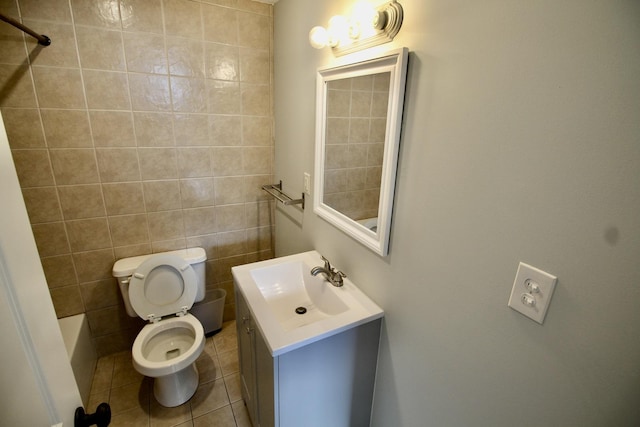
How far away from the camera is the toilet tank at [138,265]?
182 centimetres

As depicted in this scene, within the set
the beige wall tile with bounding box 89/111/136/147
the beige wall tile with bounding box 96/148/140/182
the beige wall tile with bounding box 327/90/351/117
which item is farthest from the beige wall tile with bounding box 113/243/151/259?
the beige wall tile with bounding box 327/90/351/117

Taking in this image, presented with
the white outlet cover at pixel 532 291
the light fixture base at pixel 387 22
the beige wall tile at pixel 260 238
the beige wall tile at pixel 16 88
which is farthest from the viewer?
the beige wall tile at pixel 260 238

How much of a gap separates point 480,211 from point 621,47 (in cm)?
42


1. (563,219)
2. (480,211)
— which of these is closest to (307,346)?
(480,211)

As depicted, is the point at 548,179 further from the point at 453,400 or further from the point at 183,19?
the point at 183,19

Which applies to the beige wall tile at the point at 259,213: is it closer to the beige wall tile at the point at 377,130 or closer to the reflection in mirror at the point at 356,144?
the reflection in mirror at the point at 356,144

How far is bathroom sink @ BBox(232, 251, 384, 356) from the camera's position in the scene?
110cm

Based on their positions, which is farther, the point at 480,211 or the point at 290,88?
the point at 290,88

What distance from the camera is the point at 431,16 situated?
2.86ft

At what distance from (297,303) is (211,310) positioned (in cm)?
101

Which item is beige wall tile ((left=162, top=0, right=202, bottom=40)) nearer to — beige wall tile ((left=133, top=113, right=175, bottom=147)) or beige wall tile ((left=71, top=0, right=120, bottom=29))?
beige wall tile ((left=71, top=0, right=120, bottom=29))

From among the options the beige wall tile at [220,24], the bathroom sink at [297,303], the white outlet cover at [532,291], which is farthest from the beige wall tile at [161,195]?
the white outlet cover at [532,291]

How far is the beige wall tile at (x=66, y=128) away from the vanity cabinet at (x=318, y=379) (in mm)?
1278

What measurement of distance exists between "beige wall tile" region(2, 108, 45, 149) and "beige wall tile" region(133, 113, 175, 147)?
448mm
